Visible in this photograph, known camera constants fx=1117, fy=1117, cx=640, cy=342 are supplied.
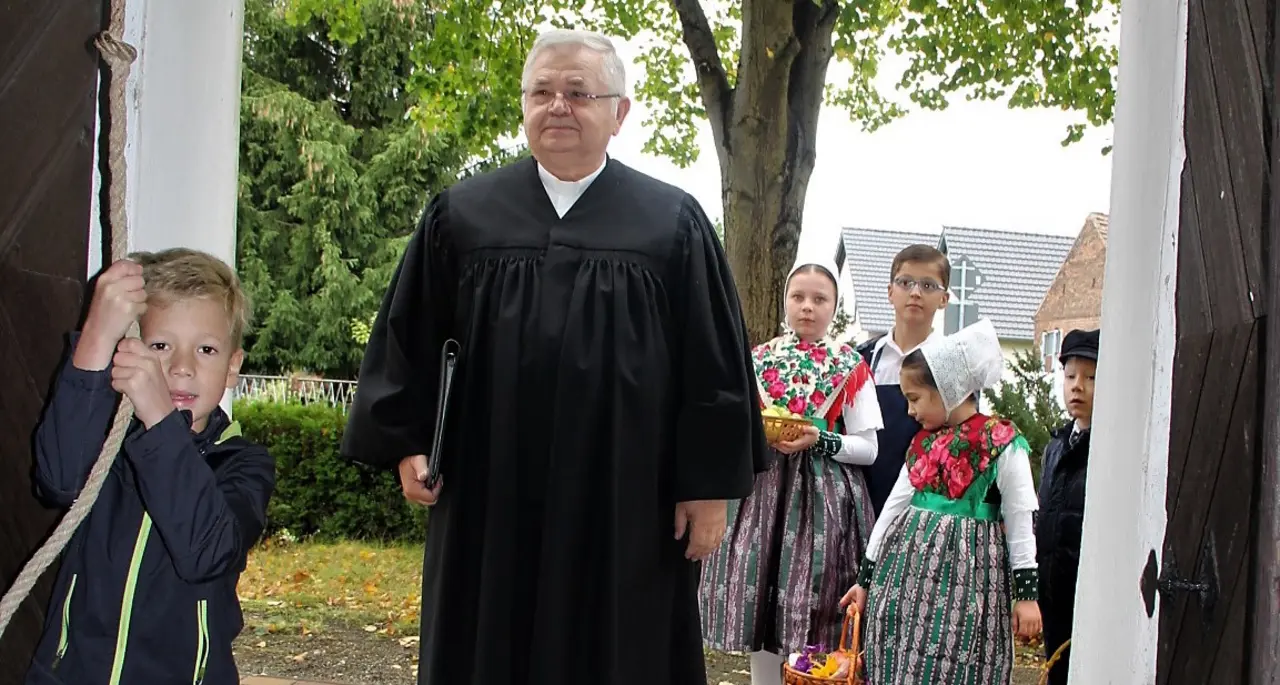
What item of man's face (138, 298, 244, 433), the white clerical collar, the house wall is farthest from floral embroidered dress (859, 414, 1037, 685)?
the house wall

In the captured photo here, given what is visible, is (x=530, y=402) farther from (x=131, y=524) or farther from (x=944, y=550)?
(x=944, y=550)

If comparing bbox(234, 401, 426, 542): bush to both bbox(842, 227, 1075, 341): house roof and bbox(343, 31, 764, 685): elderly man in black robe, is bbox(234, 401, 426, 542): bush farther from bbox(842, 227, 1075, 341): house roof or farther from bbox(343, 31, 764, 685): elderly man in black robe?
bbox(842, 227, 1075, 341): house roof

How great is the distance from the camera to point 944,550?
332cm

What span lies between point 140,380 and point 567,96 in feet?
4.68

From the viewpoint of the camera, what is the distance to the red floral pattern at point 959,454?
→ 335cm

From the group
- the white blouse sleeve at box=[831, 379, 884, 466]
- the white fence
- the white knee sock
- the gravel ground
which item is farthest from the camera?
the white fence

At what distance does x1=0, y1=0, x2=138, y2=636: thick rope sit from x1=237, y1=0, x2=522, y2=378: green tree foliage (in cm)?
1709

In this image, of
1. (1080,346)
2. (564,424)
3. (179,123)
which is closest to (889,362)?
(1080,346)

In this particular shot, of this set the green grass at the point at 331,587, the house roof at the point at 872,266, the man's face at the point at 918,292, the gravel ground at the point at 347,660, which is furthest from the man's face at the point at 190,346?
the house roof at the point at 872,266

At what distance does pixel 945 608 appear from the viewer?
10.8ft

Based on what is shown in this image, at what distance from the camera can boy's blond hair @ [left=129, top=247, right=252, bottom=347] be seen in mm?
1960

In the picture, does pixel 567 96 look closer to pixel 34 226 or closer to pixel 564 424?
pixel 564 424

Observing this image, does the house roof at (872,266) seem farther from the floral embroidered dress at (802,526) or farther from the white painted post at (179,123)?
the white painted post at (179,123)

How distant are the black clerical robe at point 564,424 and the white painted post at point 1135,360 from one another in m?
0.83
